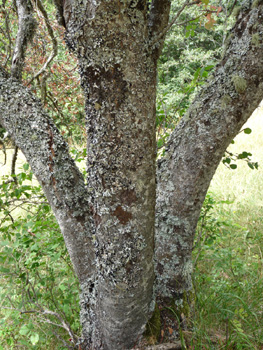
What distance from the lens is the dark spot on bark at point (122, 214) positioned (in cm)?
105

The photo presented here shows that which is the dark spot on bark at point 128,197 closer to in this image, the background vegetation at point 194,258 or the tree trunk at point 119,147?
the tree trunk at point 119,147

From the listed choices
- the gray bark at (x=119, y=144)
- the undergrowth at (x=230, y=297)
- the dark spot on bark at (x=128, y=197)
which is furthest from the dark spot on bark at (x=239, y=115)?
the undergrowth at (x=230, y=297)

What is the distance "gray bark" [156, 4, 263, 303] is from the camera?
3.69 feet

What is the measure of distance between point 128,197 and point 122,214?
8cm

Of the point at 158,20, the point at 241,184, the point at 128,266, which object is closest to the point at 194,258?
the point at 128,266

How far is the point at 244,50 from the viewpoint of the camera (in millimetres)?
1115

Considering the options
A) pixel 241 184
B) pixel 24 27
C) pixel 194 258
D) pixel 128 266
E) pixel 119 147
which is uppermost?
pixel 24 27

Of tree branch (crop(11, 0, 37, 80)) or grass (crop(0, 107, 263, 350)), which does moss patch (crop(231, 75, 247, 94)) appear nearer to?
grass (crop(0, 107, 263, 350))

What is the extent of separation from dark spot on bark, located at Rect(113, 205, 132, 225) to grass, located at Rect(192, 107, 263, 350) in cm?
73

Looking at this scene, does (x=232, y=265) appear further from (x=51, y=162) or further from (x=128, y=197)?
(x=51, y=162)

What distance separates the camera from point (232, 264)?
2254 millimetres

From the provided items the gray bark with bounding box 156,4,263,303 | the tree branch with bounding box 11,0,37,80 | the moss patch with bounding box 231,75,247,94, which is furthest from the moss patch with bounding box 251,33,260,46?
the tree branch with bounding box 11,0,37,80

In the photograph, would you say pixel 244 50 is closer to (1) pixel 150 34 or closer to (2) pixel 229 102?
(2) pixel 229 102

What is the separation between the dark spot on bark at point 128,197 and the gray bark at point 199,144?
0.36 m
